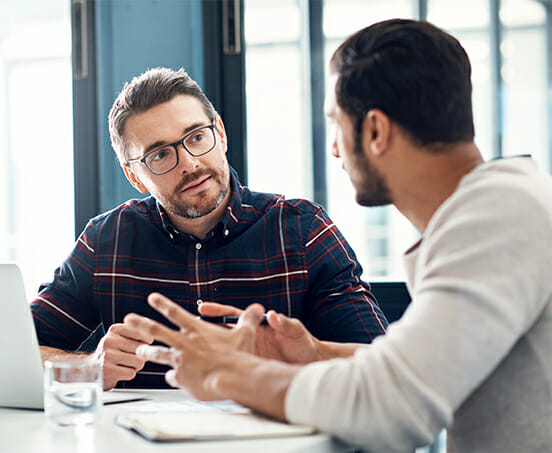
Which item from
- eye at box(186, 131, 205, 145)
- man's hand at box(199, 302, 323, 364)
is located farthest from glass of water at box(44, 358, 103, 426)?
eye at box(186, 131, 205, 145)

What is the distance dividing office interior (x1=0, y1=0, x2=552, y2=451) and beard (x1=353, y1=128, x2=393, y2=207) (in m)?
0.90

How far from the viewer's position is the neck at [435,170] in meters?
1.00

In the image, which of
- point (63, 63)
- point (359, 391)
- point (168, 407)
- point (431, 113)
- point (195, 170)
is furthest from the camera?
point (63, 63)

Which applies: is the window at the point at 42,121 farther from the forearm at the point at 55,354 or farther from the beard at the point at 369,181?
the beard at the point at 369,181

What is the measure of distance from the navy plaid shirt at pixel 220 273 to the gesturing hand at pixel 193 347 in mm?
658

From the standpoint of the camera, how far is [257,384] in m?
0.85

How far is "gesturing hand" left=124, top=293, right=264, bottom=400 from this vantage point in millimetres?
896

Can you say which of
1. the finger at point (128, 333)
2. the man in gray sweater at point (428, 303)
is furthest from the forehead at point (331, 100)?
the finger at point (128, 333)

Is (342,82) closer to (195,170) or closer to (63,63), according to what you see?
(195,170)

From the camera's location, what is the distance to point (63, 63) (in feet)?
8.25

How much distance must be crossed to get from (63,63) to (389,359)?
218 cm

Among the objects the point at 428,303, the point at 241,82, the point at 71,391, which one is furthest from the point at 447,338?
the point at 241,82

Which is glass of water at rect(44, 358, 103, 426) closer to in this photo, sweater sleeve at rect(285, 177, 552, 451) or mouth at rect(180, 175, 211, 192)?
sweater sleeve at rect(285, 177, 552, 451)

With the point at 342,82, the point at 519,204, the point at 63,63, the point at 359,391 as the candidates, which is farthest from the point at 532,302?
the point at 63,63
